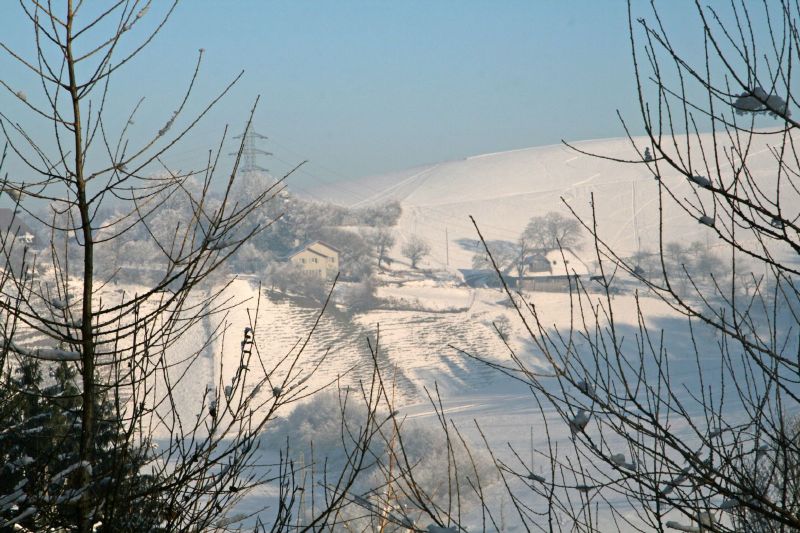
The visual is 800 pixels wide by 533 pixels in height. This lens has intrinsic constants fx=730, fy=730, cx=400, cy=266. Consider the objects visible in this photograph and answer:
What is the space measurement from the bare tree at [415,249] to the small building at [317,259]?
4.50m

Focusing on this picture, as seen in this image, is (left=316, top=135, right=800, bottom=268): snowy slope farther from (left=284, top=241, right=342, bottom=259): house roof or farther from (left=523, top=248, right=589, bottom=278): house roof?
(left=284, top=241, right=342, bottom=259): house roof

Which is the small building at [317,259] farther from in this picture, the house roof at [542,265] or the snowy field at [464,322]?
the house roof at [542,265]

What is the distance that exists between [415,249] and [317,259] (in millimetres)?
6218

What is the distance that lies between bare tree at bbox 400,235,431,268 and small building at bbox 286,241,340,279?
450cm

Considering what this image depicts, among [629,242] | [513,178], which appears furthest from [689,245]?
[513,178]

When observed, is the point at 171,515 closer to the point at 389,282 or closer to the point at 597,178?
the point at 389,282

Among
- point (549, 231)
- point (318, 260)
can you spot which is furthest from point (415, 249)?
point (549, 231)

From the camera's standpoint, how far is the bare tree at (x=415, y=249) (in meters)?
42.8

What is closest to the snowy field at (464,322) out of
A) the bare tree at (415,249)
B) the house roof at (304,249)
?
the bare tree at (415,249)

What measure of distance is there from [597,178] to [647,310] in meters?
23.3

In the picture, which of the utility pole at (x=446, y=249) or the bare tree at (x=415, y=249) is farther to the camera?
the utility pole at (x=446, y=249)

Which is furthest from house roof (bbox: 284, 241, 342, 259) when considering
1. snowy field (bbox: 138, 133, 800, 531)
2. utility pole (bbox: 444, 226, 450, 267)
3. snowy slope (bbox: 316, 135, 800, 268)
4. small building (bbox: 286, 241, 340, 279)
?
utility pole (bbox: 444, 226, 450, 267)

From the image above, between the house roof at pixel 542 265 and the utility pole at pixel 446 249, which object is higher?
the utility pole at pixel 446 249

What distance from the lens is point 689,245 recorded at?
45125 mm
